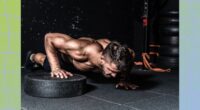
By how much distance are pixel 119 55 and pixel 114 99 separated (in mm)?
294

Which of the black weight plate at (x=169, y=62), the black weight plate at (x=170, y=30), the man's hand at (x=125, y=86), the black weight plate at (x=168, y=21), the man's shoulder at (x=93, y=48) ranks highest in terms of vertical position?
the black weight plate at (x=168, y=21)

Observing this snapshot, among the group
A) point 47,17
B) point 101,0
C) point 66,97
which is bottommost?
point 66,97

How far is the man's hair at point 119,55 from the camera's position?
6.23 ft

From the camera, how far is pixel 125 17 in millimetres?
4211

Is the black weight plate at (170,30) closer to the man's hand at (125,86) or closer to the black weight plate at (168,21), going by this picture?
the black weight plate at (168,21)

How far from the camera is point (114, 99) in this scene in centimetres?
193

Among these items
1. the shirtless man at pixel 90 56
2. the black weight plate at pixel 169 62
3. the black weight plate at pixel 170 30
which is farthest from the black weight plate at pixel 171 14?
the shirtless man at pixel 90 56

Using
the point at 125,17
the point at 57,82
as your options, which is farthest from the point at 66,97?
the point at 125,17

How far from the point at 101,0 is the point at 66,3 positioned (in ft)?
1.82

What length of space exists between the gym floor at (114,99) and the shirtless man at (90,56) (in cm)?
15

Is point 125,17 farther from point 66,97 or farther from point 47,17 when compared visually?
point 66,97

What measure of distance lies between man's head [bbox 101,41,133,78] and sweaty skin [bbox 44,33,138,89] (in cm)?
3
